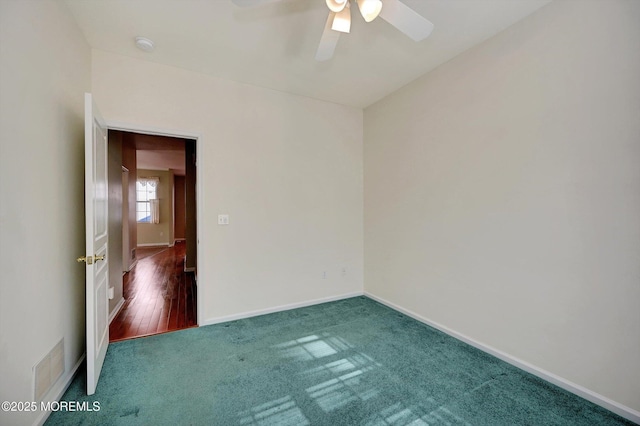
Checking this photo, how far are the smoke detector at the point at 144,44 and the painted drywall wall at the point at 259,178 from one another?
0.89 ft

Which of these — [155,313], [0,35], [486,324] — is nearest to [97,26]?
[0,35]

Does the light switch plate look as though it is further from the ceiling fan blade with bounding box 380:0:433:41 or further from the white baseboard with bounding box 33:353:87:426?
the ceiling fan blade with bounding box 380:0:433:41

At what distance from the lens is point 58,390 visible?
1.79m

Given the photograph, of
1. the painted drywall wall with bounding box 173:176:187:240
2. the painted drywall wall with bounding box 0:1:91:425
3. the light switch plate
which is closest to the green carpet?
the painted drywall wall with bounding box 0:1:91:425

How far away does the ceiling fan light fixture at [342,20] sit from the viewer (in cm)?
166

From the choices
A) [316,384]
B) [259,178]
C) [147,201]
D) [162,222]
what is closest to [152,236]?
[162,222]

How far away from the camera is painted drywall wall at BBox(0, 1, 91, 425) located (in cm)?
133

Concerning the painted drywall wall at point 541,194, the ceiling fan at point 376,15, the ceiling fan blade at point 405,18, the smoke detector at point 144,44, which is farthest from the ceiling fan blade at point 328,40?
the smoke detector at point 144,44

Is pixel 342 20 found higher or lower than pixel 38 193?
higher

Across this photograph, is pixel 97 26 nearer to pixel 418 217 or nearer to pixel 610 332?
pixel 418 217

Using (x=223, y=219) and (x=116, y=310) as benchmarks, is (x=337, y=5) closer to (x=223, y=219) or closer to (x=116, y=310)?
(x=223, y=219)

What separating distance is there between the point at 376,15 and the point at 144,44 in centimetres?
209

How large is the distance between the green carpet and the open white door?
0.72ft

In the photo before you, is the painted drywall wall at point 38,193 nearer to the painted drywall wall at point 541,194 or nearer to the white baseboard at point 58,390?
the white baseboard at point 58,390
